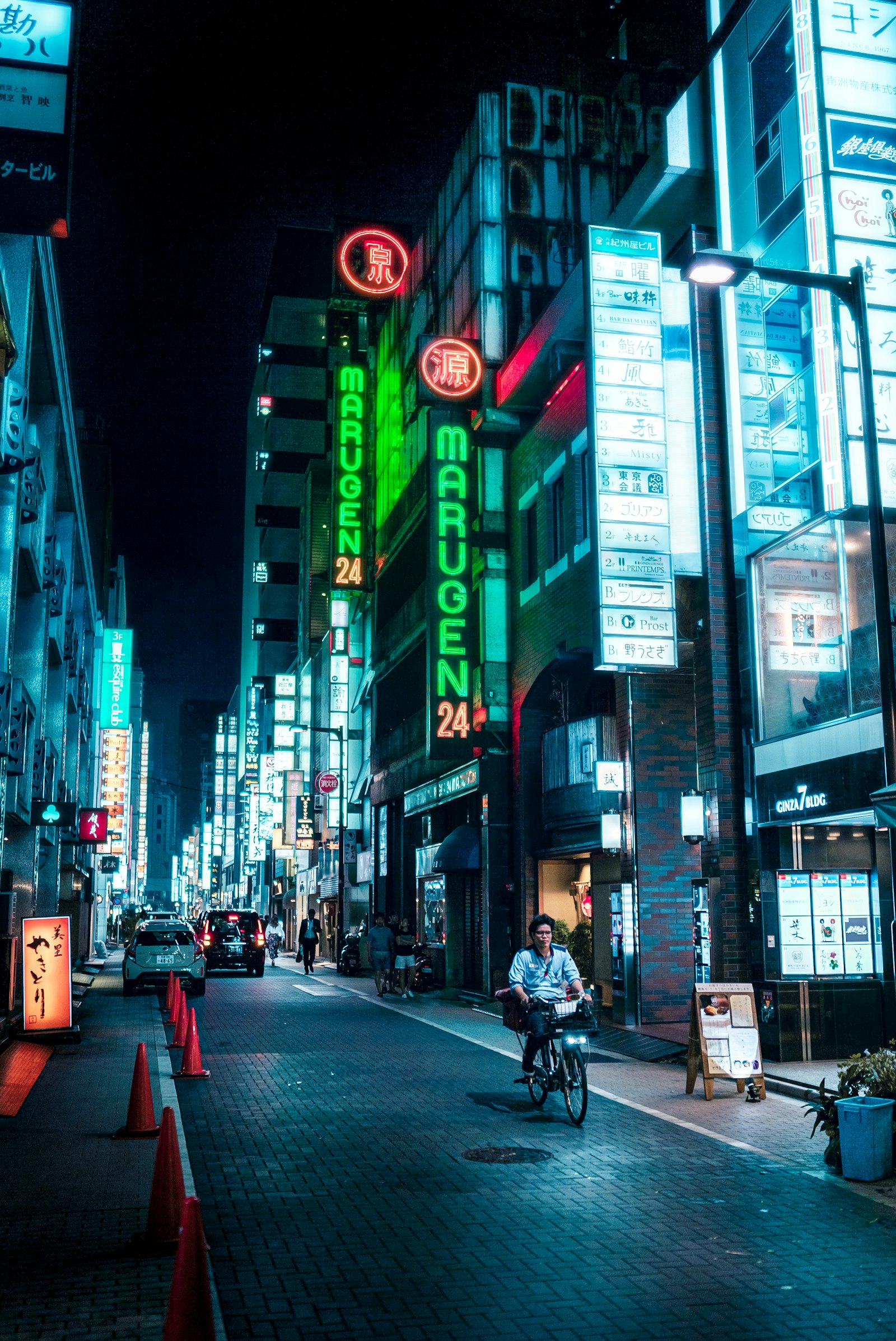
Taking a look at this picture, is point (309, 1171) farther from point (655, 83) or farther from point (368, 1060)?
point (655, 83)

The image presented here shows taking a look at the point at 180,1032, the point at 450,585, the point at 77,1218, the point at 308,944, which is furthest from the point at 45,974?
the point at 308,944

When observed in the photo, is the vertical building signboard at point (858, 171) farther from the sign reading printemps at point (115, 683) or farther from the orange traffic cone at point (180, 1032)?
the sign reading printemps at point (115, 683)

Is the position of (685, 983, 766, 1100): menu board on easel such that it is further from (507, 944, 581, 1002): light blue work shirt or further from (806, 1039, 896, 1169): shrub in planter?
(806, 1039, 896, 1169): shrub in planter

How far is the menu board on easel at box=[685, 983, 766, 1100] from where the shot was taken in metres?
13.3

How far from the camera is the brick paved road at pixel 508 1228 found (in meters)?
6.20

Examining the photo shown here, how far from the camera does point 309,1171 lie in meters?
9.77

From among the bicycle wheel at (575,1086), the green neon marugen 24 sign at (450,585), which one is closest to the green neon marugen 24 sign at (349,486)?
the green neon marugen 24 sign at (450,585)

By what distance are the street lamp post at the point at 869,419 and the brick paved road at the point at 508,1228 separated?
3410mm

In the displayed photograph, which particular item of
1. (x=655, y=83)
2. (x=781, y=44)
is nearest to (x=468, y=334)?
(x=655, y=83)

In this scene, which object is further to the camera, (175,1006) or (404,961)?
(404,961)

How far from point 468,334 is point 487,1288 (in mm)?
27081

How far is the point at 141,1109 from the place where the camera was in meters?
11.1

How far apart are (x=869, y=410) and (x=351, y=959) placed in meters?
31.3

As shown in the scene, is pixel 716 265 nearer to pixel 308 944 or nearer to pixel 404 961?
pixel 404 961
